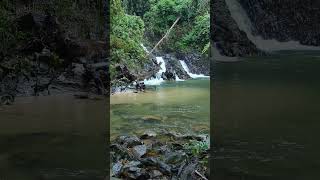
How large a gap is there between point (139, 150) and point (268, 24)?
48.7ft

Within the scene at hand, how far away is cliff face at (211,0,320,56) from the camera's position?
60.5 feet

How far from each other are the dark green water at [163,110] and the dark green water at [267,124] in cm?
45

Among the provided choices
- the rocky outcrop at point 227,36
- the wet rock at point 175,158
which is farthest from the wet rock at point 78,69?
the rocky outcrop at point 227,36

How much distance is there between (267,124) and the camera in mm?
7762

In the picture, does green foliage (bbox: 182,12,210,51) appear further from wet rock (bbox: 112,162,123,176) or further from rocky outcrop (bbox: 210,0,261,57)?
wet rock (bbox: 112,162,123,176)

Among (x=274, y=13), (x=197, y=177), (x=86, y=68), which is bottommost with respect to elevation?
(x=197, y=177)

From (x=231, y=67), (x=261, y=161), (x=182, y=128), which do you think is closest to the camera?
(x=261, y=161)

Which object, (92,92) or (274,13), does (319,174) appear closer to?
(92,92)

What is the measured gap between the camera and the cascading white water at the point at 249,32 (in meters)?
18.8

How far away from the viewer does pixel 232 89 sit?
39.7 ft

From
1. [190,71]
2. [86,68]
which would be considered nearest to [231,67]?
[190,71]

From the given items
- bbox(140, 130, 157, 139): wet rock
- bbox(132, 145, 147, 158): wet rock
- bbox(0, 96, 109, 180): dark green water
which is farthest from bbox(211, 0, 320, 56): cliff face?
bbox(132, 145, 147, 158): wet rock

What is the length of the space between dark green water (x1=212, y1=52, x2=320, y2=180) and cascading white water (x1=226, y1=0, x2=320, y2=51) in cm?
405

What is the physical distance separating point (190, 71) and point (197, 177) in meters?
14.2
